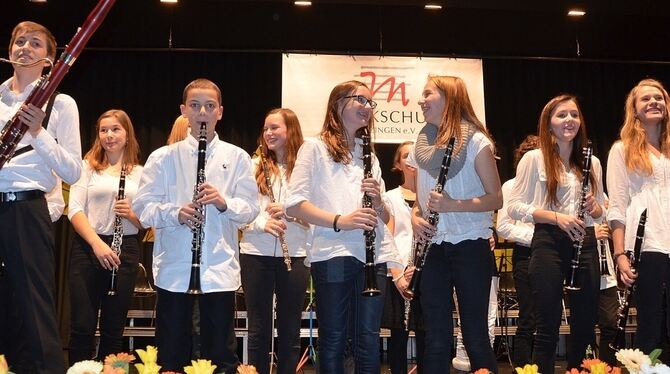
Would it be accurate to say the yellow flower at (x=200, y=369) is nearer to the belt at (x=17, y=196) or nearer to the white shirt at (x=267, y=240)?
the belt at (x=17, y=196)

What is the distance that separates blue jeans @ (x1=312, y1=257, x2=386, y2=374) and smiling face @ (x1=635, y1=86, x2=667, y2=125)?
1.74 m

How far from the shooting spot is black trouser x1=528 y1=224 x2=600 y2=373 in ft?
12.0

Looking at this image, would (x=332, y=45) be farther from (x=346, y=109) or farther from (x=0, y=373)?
(x=0, y=373)

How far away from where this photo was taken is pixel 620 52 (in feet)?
30.0

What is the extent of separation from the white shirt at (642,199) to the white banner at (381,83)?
4.25 meters

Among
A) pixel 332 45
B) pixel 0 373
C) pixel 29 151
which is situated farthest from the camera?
pixel 332 45

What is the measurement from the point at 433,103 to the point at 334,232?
2.69ft

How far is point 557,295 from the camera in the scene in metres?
3.68

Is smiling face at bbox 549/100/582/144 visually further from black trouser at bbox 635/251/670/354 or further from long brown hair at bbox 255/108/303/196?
long brown hair at bbox 255/108/303/196

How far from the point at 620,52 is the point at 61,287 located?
302 inches

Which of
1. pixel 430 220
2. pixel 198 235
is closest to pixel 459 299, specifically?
pixel 430 220

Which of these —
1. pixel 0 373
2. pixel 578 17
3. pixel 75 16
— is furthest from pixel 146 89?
pixel 0 373

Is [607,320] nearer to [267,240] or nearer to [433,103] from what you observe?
[433,103]

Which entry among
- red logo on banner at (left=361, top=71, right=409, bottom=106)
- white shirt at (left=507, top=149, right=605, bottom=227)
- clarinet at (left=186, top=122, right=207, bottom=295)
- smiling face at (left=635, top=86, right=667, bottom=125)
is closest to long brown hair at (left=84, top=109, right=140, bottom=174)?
clarinet at (left=186, top=122, right=207, bottom=295)
